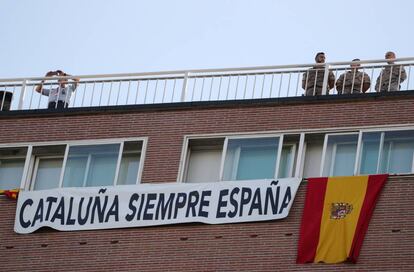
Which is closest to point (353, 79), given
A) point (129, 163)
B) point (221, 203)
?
point (221, 203)

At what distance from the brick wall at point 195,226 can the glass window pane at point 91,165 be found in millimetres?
305

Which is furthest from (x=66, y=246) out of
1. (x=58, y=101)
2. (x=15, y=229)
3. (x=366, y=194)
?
(x=366, y=194)

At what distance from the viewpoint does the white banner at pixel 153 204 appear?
126 feet

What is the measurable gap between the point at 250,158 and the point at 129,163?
9.52 feet

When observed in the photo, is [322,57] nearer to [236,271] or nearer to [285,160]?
[285,160]

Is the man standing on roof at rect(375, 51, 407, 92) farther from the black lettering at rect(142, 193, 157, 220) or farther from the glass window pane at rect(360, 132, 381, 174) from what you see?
the black lettering at rect(142, 193, 157, 220)

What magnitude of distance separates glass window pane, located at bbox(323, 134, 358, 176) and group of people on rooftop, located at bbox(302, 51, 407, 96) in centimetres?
120

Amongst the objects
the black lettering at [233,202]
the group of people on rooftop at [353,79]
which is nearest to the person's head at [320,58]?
the group of people on rooftop at [353,79]

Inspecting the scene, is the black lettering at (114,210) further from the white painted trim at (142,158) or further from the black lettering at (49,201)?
the black lettering at (49,201)

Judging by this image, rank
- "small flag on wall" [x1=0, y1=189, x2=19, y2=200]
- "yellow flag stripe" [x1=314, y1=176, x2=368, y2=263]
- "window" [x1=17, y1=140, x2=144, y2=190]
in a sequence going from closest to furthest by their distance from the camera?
"yellow flag stripe" [x1=314, y1=176, x2=368, y2=263], "window" [x1=17, y1=140, x2=144, y2=190], "small flag on wall" [x1=0, y1=189, x2=19, y2=200]

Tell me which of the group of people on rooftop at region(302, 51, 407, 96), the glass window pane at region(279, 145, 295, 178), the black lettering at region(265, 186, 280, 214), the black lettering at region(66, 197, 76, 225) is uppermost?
the group of people on rooftop at region(302, 51, 407, 96)

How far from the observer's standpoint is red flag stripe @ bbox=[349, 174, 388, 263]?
36.8m

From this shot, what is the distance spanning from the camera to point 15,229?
4006 centimetres

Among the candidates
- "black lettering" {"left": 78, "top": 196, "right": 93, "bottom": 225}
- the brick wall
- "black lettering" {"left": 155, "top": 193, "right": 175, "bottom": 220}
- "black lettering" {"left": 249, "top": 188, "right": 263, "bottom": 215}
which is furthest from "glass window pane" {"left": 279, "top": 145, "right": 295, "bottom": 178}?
"black lettering" {"left": 78, "top": 196, "right": 93, "bottom": 225}
